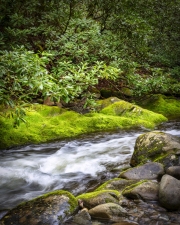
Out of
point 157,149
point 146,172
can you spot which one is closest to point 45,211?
point 146,172

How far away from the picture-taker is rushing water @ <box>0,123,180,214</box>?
5.38 m

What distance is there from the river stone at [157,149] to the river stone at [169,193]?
115 centimetres

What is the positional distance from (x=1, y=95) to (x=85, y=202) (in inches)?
89.0

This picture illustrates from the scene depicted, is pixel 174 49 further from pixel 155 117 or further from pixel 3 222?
pixel 3 222

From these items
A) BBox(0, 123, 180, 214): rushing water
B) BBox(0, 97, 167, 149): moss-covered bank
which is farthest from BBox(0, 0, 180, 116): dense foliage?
BBox(0, 123, 180, 214): rushing water

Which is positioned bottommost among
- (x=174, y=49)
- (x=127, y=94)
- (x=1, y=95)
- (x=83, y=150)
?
(x=83, y=150)

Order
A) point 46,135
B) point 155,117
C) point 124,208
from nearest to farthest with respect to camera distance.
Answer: point 124,208 → point 46,135 → point 155,117

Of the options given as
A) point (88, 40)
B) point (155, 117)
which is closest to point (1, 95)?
point (88, 40)

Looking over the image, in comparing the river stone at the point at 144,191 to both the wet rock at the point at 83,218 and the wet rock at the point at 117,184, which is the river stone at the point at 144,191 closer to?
the wet rock at the point at 117,184

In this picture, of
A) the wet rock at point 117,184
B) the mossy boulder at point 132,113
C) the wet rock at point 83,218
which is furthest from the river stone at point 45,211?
the mossy boulder at point 132,113

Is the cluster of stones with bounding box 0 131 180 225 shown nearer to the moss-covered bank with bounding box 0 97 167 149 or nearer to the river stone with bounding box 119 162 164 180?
the river stone with bounding box 119 162 164 180

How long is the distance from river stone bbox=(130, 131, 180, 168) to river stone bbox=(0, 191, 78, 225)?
7.39 ft

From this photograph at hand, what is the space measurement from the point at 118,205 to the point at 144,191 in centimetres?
66

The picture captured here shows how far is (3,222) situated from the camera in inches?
147
